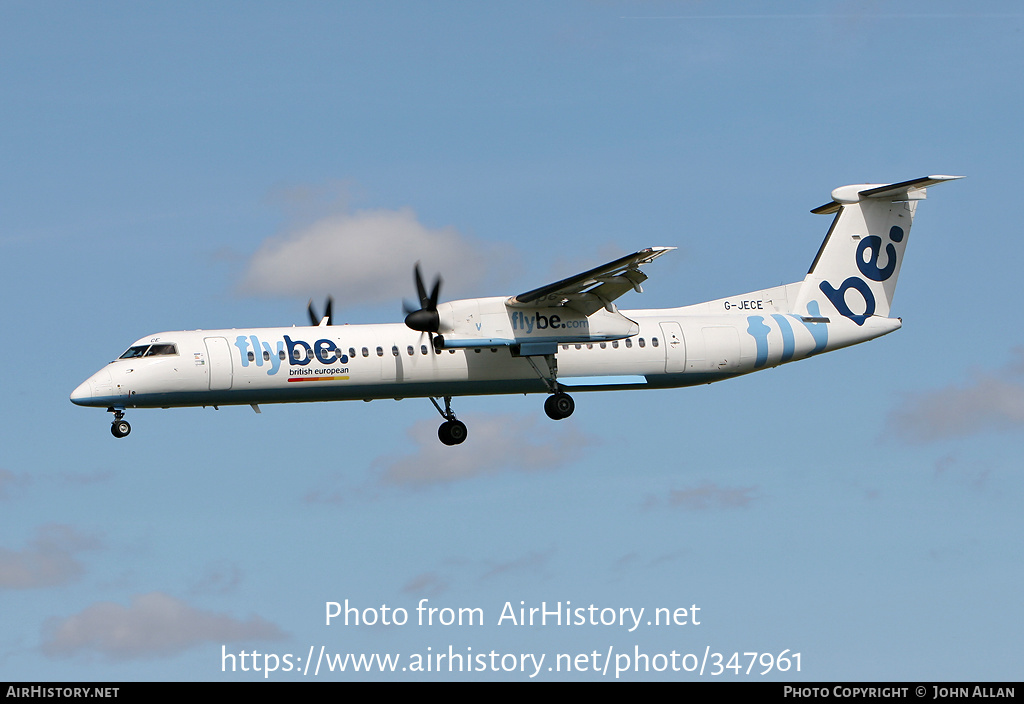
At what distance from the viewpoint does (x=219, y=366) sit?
27516mm

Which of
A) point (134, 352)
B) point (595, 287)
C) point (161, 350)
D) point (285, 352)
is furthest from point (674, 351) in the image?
point (134, 352)

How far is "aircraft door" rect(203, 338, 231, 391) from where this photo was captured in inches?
1082

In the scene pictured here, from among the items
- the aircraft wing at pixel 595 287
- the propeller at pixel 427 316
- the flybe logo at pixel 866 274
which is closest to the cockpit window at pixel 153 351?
the propeller at pixel 427 316

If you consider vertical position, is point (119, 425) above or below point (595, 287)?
below

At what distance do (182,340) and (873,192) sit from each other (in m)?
16.9

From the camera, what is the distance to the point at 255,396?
2798 cm

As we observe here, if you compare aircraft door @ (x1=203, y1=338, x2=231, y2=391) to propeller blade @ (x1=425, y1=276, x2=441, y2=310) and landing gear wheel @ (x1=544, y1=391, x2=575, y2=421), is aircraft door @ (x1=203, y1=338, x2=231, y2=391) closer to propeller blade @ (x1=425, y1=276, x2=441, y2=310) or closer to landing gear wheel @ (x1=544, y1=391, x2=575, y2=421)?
propeller blade @ (x1=425, y1=276, x2=441, y2=310)

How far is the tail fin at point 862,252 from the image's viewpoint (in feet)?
105

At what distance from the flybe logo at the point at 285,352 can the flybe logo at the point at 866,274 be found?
1219 cm

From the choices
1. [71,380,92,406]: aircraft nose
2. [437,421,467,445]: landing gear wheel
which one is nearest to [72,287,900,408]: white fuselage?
[71,380,92,406]: aircraft nose

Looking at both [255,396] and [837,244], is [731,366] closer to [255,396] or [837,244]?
[837,244]

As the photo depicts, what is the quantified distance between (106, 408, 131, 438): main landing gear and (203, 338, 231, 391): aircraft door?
6.27ft

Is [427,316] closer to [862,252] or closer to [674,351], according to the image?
[674,351]

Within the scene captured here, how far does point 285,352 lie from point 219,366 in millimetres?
1421
